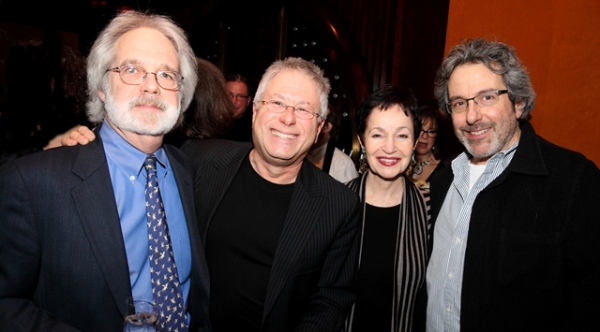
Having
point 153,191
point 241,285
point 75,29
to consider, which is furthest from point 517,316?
point 75,29

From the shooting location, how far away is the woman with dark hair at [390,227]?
2.06m

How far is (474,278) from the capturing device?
1.77 metres

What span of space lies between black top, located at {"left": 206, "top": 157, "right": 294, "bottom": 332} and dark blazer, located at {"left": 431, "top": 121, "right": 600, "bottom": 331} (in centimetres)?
91

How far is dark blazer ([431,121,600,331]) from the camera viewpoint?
1.63 metres

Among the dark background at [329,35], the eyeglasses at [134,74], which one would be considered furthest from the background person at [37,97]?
the eyeglasses at [134,74]

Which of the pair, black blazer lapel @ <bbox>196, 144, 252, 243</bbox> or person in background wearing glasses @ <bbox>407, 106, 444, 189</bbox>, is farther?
person in background wearing glasses @ <bbox>407, 106, 444, 189</bbox>

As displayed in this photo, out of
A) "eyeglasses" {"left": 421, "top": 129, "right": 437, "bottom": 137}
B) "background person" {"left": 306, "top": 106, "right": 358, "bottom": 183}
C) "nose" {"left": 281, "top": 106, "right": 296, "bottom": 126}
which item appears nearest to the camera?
"nose" {"left": 281, "top": 106, "right": 296, "bottom": 126}

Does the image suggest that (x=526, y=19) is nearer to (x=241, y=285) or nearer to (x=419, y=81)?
(x=419, y=81)

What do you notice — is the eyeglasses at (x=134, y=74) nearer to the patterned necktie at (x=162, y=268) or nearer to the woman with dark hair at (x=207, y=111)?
the patterned necktie at (x=162, y=268)

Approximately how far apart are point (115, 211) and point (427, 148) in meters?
2.94

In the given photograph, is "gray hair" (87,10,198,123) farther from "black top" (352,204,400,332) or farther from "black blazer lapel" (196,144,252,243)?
"black top" (352,204,400,332)

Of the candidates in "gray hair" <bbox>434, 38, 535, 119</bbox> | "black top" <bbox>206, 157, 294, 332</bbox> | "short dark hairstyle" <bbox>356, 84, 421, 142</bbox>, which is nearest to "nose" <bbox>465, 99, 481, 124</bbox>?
"gray hair" <bbox>434, 38, 535, 119</bbox>

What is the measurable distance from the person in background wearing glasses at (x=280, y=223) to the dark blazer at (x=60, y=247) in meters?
0.52

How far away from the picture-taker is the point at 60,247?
130 cm
